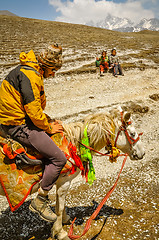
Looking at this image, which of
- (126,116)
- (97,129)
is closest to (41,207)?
(97,129)

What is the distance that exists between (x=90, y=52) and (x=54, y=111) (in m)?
15.8

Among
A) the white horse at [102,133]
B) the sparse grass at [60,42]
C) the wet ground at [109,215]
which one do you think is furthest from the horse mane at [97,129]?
the sparse grass at [60,42]

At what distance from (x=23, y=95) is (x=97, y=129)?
177 centimetres

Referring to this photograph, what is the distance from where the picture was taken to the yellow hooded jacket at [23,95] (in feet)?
10.2

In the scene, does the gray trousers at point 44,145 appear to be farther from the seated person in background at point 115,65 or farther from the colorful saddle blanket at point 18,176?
the seated person in background at point 115,65

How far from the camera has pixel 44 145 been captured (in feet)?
11.5

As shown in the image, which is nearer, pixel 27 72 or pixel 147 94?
pixel 27 72

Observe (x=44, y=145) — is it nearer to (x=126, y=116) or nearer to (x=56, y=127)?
(x=56, y=127)

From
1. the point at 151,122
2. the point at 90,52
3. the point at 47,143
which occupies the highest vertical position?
the point at 90,52

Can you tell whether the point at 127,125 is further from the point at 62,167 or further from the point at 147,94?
the point at 147,94

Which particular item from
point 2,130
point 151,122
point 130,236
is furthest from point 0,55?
point 130,236

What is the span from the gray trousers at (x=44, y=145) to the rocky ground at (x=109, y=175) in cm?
226

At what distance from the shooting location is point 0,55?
22984 mm

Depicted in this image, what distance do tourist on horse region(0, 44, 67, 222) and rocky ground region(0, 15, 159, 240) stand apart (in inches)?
70.5
